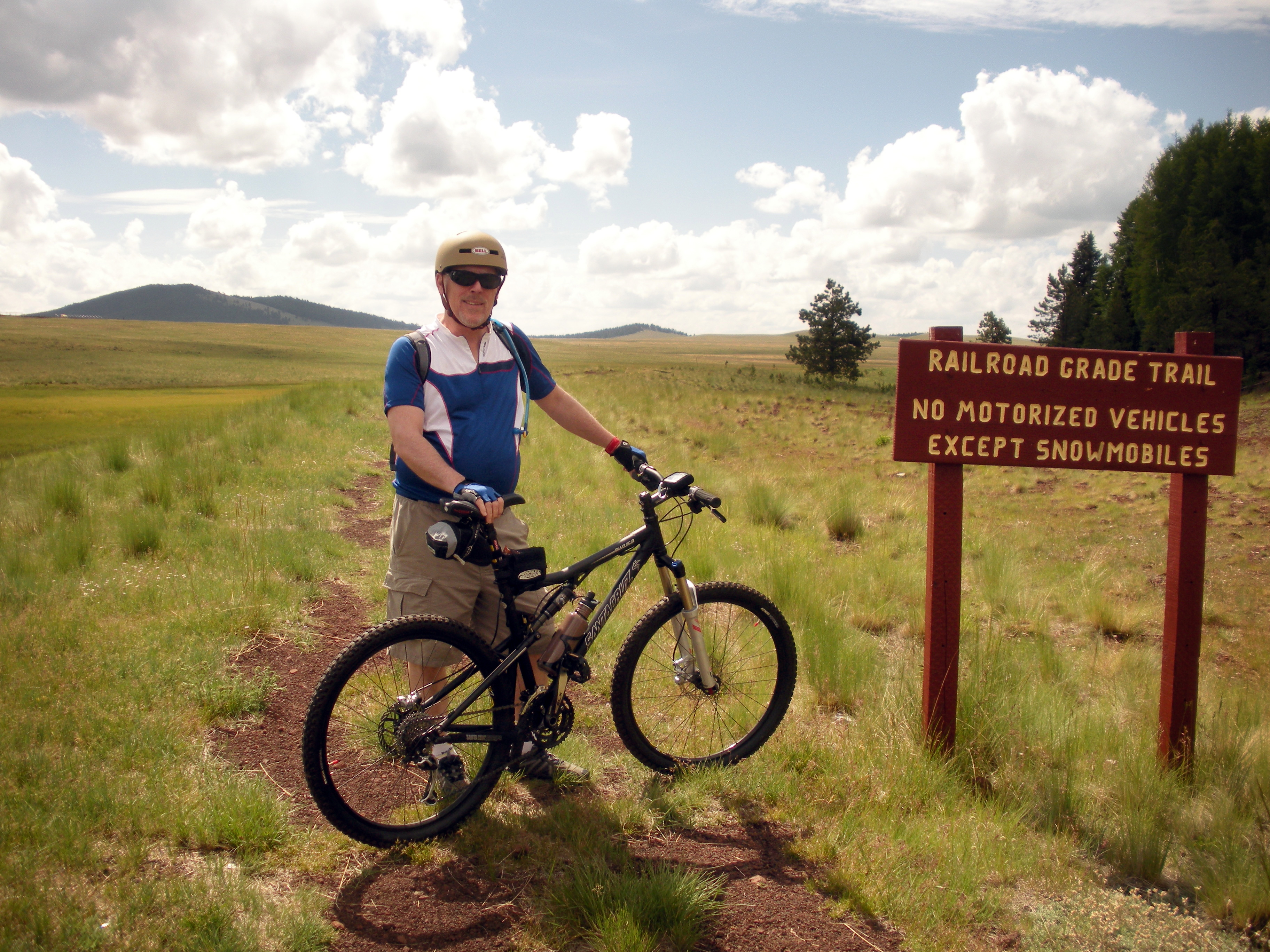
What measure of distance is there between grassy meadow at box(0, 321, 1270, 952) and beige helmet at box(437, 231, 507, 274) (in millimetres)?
2265

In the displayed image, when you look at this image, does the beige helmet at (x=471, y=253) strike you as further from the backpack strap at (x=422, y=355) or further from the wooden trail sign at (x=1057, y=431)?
the wooden trail sign at (x=1057, y=431)

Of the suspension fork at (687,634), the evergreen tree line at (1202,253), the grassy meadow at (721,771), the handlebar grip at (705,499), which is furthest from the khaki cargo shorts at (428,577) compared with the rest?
the evergreen tree line at (1202,253)

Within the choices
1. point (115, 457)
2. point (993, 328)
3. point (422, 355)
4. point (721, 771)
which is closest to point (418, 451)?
point (422, 355)

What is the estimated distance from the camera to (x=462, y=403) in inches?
126

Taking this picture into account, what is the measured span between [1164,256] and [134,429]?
184 ft

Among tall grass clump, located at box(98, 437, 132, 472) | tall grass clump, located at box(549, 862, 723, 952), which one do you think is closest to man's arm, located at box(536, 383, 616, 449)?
tall grass clump, located at box(549, 862, 723, 952)

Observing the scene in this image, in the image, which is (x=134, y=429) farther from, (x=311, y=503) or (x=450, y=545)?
(x=450, y=545)

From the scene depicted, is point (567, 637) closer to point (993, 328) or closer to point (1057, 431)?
point (1057, 431)

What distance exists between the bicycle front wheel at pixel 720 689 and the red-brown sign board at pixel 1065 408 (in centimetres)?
105

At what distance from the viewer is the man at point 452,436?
3.07 m

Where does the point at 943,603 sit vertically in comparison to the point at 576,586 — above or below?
below

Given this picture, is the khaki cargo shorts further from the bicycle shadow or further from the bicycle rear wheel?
the bicycle shadow

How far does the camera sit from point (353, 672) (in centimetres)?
283

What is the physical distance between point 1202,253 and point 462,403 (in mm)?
48646
